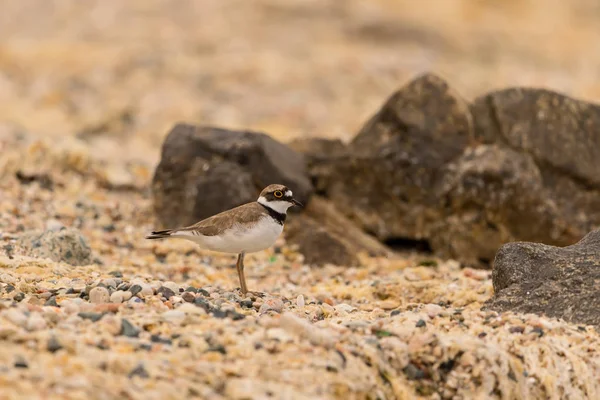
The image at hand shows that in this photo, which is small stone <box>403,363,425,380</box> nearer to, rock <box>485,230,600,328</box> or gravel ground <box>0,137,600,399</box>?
gravel ground <box>0,137,600,399</box>

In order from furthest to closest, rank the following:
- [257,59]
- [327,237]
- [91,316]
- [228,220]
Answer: [257,59]
[327,237]
[228,220]
[91,316]

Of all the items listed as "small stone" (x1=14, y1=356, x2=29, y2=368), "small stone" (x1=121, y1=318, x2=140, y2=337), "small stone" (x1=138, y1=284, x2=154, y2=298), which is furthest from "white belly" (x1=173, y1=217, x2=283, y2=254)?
"small stone" (x1=14, y1=356, x2=29, y2=368)

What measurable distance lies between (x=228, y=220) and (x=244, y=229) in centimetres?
23

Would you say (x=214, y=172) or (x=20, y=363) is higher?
(x=214, y=172)

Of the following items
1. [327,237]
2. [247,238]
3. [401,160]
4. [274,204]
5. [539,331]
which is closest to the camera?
[539,331]

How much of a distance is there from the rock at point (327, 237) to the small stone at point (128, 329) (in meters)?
5.01

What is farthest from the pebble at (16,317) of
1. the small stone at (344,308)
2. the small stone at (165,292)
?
the small stone at (344,308)

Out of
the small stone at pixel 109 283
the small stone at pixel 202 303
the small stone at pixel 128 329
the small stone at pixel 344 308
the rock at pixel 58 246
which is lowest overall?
the small stone at pixel 128 329

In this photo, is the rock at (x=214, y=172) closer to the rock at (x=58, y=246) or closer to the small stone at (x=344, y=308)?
the rock at (x=58, y=246)

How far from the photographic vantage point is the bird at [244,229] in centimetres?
753

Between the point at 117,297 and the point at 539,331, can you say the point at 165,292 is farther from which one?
the point at 539,331

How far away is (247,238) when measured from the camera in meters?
7.51

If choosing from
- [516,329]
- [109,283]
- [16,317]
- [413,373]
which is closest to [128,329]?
[16,317]

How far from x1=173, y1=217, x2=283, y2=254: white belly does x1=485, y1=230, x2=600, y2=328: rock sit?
6.77 ft
